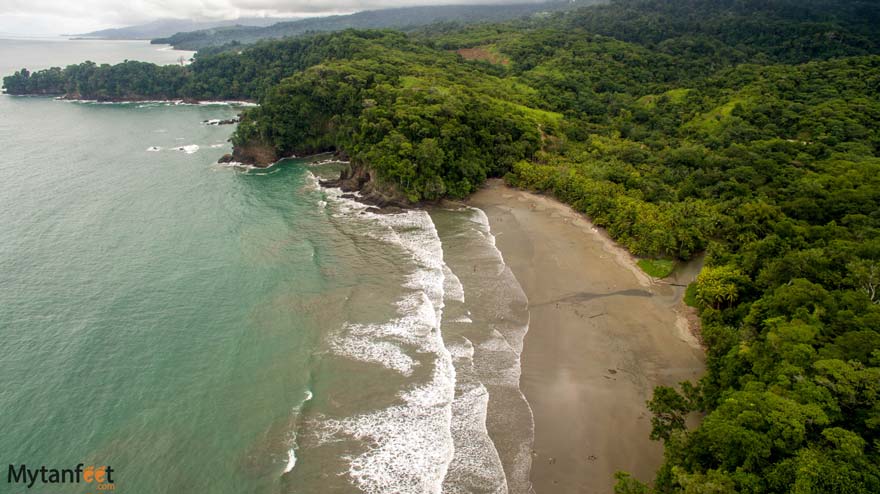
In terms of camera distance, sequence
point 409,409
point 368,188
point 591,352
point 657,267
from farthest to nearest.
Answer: point 368,188 < point 657,267 < point 591,352 < point 409,409

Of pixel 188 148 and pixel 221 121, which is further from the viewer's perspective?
pixel 221 121

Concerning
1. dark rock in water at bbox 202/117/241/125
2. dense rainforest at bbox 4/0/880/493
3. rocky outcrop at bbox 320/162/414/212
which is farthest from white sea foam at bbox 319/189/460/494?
dark rock in water at bbox 202/117/241/125

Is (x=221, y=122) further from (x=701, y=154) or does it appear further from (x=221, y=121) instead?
(x=701, y=154)

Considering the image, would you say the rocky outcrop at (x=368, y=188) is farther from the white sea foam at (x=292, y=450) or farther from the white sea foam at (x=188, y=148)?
the white sea foam at (x=188, y=148)

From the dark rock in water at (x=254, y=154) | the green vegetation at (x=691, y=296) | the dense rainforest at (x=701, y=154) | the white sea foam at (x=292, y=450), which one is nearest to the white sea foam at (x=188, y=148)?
the dark rock in water at (x=254, y=154)

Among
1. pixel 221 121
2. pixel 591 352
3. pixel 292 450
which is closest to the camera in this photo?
pixel 292 450

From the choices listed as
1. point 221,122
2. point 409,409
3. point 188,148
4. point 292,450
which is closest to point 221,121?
point 221,122
